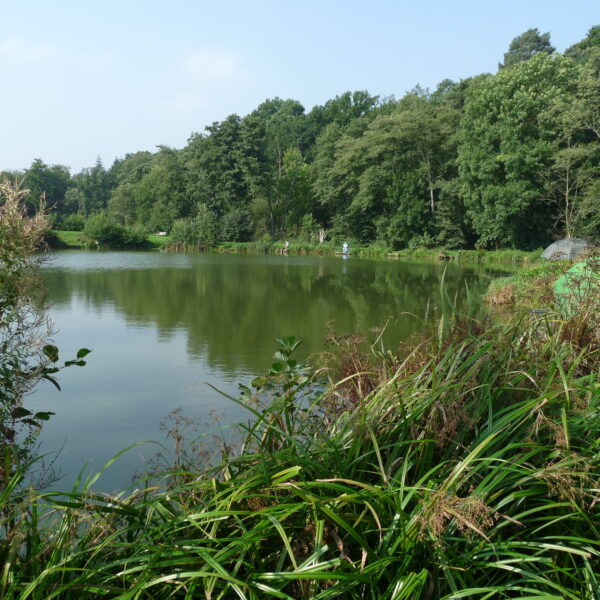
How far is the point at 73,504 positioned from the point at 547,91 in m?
28.8

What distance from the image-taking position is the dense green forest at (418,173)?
1007 inches

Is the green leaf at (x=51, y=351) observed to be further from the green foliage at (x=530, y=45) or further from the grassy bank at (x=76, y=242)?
the green foliage at (x=530, y=45)

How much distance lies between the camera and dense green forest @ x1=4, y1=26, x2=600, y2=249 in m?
25.6

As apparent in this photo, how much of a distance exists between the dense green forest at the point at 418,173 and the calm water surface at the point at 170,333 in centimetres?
964

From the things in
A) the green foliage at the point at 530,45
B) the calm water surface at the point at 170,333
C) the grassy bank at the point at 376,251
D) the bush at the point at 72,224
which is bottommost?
the calm water surface at the point at 170,333

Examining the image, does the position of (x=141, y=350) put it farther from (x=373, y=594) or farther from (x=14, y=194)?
(x=373, y=594)

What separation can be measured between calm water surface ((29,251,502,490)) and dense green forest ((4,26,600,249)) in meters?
9.64

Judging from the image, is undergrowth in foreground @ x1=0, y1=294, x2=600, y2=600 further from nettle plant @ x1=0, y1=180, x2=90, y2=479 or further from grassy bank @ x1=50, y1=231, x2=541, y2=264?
grassy bank @ x1=50, y1=231, x2=541, y2=264

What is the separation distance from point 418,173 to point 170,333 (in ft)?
92.9

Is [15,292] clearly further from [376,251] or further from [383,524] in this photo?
[376,251]

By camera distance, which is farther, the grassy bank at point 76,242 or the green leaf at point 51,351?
the grassy bank at point 76,242

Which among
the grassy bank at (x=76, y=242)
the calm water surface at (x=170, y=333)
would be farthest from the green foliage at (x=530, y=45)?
the calm water surface at (x=170, y=333)

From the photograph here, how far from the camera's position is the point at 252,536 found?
160cm

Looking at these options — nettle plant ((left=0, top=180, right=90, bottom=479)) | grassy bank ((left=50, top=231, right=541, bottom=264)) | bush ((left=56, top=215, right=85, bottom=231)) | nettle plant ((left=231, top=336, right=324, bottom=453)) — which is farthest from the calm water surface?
bush ((left=56, top=215, right=85, bottom=231))
